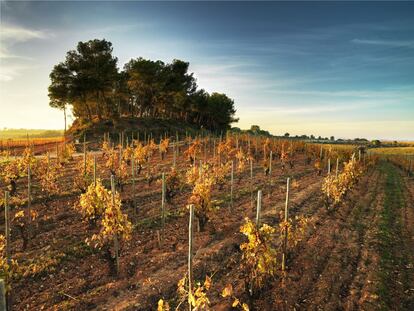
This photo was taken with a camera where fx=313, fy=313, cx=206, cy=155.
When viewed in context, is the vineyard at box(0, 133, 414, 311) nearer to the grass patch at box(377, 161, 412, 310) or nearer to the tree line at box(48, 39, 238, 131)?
the grass patch at box(377, 161, 412, 310)

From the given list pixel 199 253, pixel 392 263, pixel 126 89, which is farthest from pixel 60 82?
pixel 392 263

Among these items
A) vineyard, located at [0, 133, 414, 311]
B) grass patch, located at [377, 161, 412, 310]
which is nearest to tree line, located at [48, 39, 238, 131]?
vineyard, located at [0, 133, 414, 311]

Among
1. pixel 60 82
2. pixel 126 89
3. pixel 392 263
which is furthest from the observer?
pixel 126 89

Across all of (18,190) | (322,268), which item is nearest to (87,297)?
(322,268)

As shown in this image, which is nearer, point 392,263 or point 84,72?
point 392,263

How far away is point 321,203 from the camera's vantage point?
51.5 feet

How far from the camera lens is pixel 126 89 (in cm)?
4422

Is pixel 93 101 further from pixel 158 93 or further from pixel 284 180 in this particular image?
pixel 284 180

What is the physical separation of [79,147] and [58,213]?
23.0m

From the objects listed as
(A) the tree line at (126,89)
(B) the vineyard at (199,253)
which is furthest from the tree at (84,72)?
(B) the vineyard at (199,253)

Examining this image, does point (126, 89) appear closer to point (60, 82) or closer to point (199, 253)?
point (60, 82)

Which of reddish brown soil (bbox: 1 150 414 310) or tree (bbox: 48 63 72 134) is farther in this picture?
tree (bbox: 48 63 72 134)

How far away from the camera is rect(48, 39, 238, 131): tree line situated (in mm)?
36062

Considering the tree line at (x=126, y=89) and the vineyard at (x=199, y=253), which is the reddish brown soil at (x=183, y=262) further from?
the tree line at (x=126, y=89)
